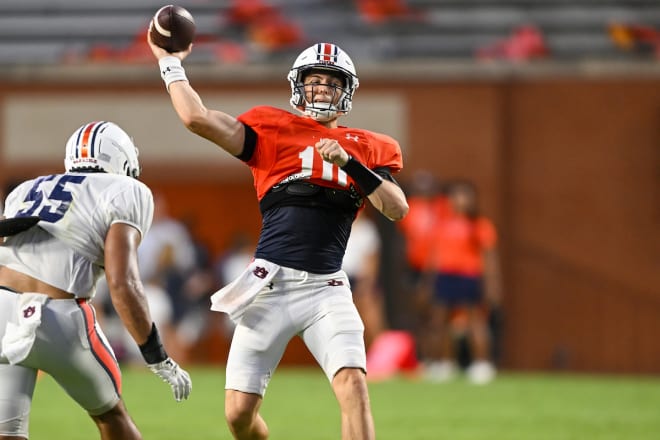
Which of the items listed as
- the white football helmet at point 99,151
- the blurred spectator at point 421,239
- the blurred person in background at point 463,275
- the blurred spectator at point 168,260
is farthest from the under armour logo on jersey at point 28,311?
the blurred spectator at point 168,260

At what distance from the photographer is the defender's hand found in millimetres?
4824

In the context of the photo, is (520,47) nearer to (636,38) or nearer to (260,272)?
(636,38)

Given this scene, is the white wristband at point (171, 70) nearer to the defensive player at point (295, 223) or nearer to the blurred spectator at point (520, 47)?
the defensive player at point (295, 223)

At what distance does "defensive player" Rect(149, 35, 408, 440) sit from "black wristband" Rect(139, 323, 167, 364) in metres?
0.64

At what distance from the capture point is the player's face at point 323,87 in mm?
5512

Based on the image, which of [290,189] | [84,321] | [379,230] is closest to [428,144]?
[379,230]

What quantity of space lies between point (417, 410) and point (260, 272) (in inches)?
159

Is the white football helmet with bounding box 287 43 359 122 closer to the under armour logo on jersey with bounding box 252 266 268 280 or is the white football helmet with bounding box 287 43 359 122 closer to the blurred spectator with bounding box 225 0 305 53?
the under armour logo on jersey with bounding box 252 266 268 280

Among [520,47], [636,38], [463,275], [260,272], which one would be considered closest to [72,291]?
[260,272]

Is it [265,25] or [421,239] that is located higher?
[265,25]

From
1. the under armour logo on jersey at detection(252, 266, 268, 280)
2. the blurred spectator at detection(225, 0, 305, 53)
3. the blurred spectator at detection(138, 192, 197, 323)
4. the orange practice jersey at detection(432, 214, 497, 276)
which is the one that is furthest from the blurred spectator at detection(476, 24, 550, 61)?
the under armour logo on jersey at detection(252, 266, 268, 280)

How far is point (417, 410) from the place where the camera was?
9203 millimetres

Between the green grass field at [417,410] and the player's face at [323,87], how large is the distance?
2.74 meters

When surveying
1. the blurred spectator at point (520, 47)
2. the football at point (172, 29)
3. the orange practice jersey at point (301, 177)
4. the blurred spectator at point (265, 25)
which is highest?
the blurred spectator at point (265, 25)
